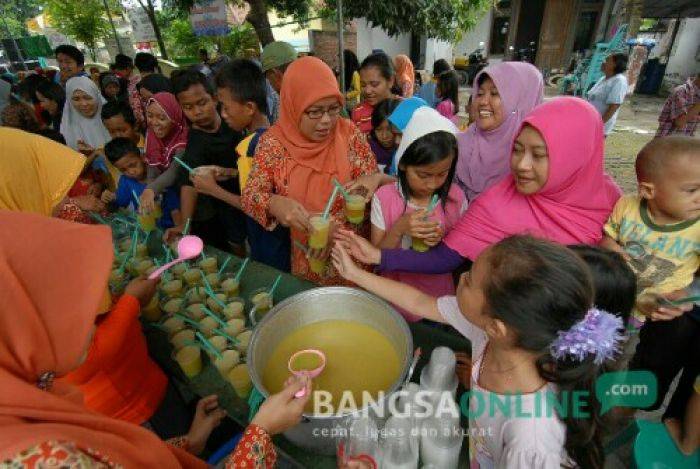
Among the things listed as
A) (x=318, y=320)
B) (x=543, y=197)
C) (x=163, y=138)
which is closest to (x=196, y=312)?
(x=318, y=320)

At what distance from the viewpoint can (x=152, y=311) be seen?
6.16 ft

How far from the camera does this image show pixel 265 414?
1.07 m

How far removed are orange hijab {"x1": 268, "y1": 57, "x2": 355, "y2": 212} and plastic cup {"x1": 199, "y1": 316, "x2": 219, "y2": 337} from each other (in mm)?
819

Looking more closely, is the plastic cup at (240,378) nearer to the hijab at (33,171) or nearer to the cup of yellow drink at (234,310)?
the cup of yellow drink at (234,310)

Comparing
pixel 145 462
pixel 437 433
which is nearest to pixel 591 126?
pixel 437 433

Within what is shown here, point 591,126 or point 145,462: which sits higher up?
point 591,126

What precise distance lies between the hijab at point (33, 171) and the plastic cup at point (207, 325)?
92 cm

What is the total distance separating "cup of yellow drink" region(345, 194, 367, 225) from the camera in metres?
1.97

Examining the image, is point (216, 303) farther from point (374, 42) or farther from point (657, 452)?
point (374, 42)

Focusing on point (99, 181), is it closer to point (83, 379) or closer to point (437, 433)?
point (83, 379)

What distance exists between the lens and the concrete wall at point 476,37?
14.9m

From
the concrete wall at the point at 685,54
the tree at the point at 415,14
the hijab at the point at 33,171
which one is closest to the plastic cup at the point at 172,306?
the hijab at the point at 33,171

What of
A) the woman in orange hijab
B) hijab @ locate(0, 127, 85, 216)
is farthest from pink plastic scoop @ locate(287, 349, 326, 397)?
hijab @ locate(0, 127, 85, 216)

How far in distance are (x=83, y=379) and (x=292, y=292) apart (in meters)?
0.94
